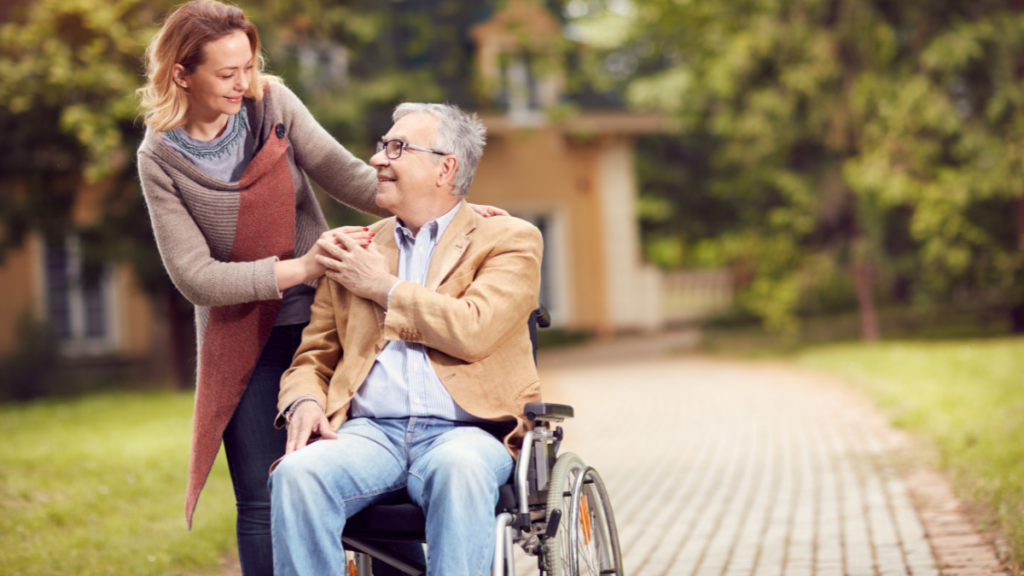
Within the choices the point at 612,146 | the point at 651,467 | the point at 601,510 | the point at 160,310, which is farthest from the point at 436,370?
the point at 612,146

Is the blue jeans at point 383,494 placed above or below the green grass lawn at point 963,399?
above

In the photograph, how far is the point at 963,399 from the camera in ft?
27.1

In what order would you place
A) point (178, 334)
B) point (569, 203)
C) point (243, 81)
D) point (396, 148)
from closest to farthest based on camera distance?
point (243, 81), point (396, 148), point (178, 334), point (569, 203)

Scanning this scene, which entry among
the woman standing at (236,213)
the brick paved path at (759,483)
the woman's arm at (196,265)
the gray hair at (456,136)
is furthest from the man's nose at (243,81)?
the brick paved path at (759,483)

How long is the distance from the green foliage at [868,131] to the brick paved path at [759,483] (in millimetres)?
2861

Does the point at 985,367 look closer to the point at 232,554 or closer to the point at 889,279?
the point at 889,279

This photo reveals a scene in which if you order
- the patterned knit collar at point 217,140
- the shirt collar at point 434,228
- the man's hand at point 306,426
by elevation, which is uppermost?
the patterned knit collar at point 217,140

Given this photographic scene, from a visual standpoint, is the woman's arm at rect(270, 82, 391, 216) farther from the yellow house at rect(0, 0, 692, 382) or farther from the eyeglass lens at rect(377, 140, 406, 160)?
the yellow house at rect(0, 0, 692, 382)

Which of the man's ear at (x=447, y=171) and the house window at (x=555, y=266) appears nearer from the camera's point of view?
the man's ear at (x=447, y=171)

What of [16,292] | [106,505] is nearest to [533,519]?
[106,505]

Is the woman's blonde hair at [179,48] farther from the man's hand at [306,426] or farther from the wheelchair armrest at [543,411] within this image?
the wheelchair armrest at [543,411]

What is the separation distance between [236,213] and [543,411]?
38.8 inches

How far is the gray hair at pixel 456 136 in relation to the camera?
2.97 metres

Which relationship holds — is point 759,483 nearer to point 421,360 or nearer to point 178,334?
point 421,360
